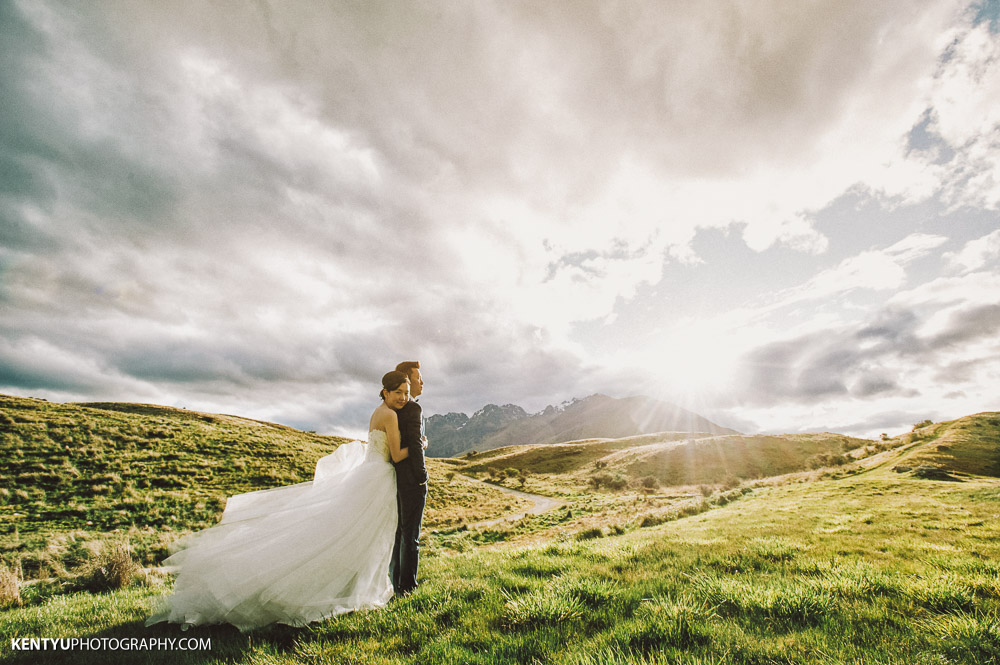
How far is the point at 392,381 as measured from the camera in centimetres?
686

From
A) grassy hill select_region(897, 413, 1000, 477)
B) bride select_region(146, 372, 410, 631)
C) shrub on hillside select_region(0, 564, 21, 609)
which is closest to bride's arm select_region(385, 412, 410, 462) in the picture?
bride select_region(146, 372, 410, 631)

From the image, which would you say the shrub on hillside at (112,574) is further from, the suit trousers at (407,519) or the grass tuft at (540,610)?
the grass tuft at (540,610)

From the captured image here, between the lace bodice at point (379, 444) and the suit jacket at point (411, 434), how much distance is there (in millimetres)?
278

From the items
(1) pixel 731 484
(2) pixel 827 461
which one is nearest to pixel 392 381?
(1) pixel 731 484

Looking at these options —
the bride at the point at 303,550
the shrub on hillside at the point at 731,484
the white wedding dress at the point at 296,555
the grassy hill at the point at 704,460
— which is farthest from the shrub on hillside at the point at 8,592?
the grassy hill at the point at 704,460

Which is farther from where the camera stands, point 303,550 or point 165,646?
point 303,550

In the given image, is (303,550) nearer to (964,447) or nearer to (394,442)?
(394,442)

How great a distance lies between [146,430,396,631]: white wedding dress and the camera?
16.5ft

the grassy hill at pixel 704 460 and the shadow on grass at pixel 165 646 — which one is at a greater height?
the shadow on grass at pixel 165 646

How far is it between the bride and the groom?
0.14 metres

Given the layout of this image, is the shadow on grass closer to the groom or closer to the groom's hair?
the groom

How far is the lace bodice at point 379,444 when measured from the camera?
669cm

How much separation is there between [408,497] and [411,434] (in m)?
1.06

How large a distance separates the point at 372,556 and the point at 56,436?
4886 centimetres
